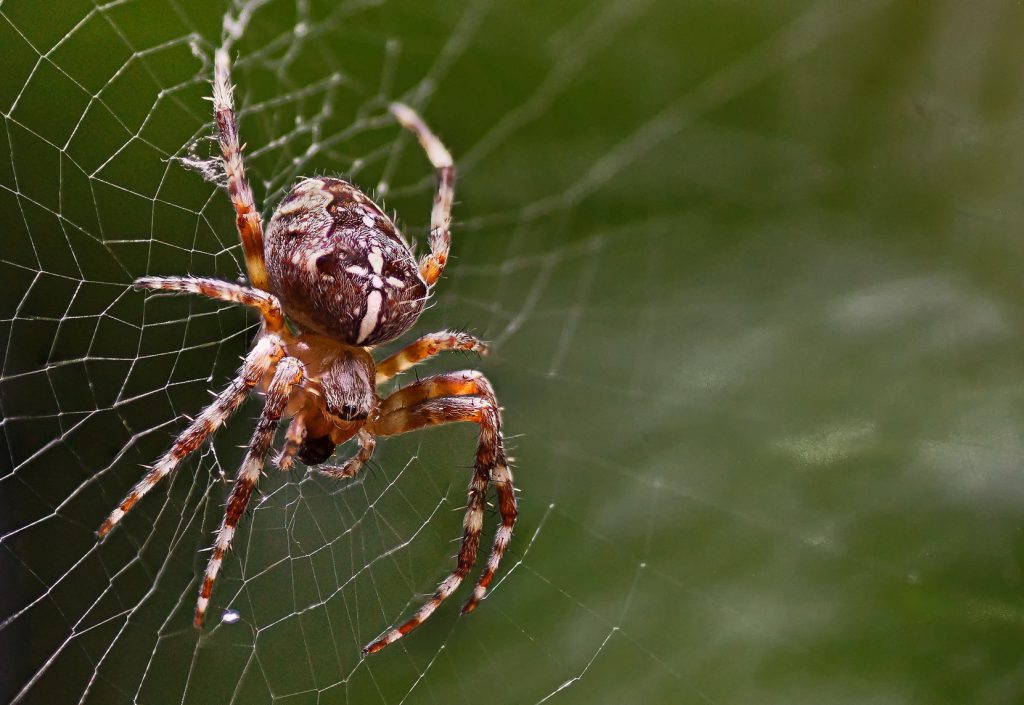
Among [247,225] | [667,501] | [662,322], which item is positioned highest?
[247,225]

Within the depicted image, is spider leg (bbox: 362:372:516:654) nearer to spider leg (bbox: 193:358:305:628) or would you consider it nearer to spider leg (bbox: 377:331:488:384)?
spider leg (bbox: 377:331:488:384)

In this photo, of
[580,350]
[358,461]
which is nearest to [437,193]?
[358,461]

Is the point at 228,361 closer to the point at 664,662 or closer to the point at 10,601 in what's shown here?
the point at 10,601

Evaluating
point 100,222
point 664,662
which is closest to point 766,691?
point 664,662

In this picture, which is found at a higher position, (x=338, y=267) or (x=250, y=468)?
(x=338, y=267)

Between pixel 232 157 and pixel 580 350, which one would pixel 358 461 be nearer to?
pixel 232 157

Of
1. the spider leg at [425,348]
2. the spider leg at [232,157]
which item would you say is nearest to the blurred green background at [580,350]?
the spider leg at [232,157]
